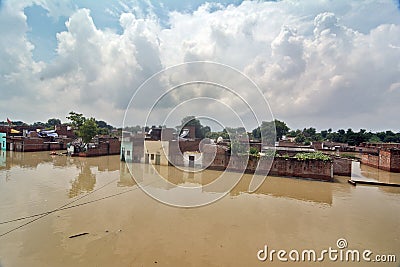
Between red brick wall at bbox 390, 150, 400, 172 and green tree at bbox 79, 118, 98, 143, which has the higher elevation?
green tree at bbox 79, 118, 98, 143

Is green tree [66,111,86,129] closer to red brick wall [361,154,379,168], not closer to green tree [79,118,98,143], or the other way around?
green tree [79,118,98,143]

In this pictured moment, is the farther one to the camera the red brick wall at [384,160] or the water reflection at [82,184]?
the red brick wall at [384,160]

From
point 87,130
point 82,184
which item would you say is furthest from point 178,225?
point 87,130

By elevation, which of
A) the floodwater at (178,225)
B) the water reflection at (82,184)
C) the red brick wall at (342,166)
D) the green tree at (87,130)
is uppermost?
the green tree at (87,130)

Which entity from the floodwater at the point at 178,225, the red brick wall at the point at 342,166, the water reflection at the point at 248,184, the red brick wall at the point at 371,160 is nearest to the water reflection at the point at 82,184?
the floodwater at the point at 178,225

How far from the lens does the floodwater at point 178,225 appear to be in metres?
4.24

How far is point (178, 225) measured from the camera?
5.72 metres

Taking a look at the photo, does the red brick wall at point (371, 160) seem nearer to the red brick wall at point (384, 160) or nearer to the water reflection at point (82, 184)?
the red brick wall at point (384, 160)

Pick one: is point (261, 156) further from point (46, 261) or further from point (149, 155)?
point (46, 261)

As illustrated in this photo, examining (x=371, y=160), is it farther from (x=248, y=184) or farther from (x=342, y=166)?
(x=248, y=184)

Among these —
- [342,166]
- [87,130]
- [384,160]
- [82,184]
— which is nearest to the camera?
[82,184]

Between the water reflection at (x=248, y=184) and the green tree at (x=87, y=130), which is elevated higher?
the green tree at (x=87, y=130)

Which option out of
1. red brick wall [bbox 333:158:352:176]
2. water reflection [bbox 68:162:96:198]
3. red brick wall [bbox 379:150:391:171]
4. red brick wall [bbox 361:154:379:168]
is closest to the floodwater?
water reflection [bbox 68:162:96:198]

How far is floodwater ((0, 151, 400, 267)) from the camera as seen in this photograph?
4.24 metres
